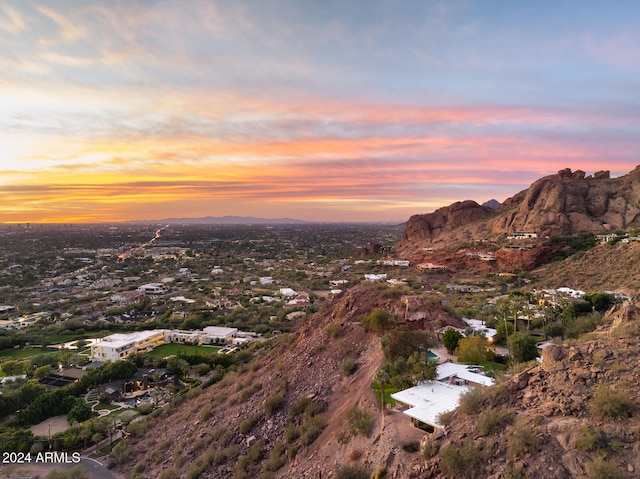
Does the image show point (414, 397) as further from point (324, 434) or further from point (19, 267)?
point (19, 267)

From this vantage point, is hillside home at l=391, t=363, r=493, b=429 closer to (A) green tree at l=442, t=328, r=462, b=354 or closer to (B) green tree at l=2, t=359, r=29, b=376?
(A) green tree at l=442, t=328, r=462, b=354

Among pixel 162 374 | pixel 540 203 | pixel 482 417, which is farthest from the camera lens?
pixel 540 203

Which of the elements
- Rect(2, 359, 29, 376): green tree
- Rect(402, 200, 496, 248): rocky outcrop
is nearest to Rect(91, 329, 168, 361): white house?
Rect(2, 359, 29, 376): green tree

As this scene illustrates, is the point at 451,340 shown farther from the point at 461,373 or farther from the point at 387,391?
the point at 387,391

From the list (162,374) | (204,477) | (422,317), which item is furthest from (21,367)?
(422,317)

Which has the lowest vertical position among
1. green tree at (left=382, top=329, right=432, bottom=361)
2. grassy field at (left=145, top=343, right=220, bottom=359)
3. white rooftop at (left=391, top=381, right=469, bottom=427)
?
grassy field at (left=145, top=343, right=220, bottom=359)
